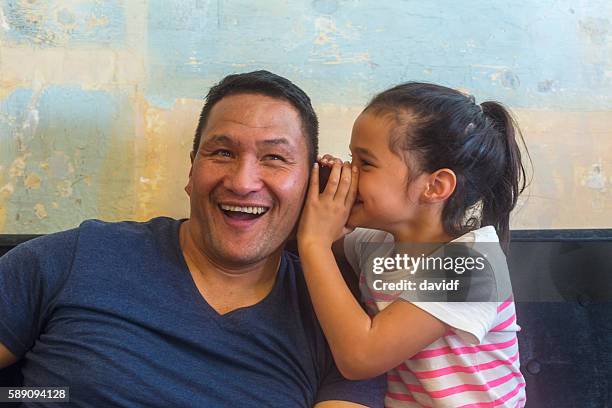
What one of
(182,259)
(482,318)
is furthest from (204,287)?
(482,318)

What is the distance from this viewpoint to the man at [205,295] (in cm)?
103

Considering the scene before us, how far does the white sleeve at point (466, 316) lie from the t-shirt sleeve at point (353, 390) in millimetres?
215

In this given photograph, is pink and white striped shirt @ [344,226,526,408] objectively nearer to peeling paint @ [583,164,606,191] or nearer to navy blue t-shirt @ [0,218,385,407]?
navy blue t-shirt @ [0,218,385,407]

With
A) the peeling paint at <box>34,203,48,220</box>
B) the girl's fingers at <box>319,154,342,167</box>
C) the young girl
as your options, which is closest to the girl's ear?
the young girl

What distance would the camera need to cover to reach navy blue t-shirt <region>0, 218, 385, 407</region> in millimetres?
1014

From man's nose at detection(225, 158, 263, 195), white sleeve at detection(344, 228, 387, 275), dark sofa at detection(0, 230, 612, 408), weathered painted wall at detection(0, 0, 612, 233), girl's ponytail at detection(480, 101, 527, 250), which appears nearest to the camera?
man's nose at detection(225, 158, 263, 195)

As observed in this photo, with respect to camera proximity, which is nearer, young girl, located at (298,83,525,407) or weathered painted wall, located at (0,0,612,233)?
young girl, located at (298,83,525,407)

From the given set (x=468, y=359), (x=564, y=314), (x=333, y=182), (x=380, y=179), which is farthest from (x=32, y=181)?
(x=564, y=314)

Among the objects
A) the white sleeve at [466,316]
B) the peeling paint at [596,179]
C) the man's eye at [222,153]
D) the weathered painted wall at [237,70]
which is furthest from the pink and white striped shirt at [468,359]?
the peeling paint at [596,179]

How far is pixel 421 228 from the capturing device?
47.8 inches

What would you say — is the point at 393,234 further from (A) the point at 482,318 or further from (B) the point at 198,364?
(B) the point at 198,364

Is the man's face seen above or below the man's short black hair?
below

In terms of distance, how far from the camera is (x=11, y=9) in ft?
5.08

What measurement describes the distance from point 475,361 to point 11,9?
159 cm
